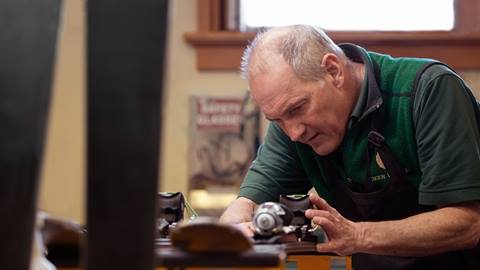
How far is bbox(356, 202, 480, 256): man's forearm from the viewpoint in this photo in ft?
5.11

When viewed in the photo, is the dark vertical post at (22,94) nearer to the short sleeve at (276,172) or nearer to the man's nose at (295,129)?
the man's nose at (295,129)

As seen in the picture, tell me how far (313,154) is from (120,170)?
1.28 m

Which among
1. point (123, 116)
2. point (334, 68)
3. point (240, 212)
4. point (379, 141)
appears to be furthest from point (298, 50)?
point (123, 116)

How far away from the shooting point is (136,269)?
→ 616 millimetres

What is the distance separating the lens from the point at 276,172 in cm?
190

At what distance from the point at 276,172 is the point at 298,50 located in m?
0.32

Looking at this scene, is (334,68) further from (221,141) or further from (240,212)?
(221,141)

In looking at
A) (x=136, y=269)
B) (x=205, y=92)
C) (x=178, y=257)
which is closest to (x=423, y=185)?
(x=178, y=257)

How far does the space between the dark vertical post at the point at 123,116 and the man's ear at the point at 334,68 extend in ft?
3.65

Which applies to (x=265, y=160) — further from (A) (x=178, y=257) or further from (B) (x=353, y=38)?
(A) (x=178, y=257)

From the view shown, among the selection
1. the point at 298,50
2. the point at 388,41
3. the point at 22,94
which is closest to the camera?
the point at 22,94

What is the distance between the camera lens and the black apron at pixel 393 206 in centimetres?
170

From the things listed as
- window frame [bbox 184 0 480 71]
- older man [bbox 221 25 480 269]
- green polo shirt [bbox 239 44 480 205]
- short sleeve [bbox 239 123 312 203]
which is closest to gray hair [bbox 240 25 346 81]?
older man [bbox 221 25 480 269]

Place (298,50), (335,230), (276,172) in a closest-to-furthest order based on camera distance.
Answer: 1. (335,230)
2. (298,50)
3. (276,172)
